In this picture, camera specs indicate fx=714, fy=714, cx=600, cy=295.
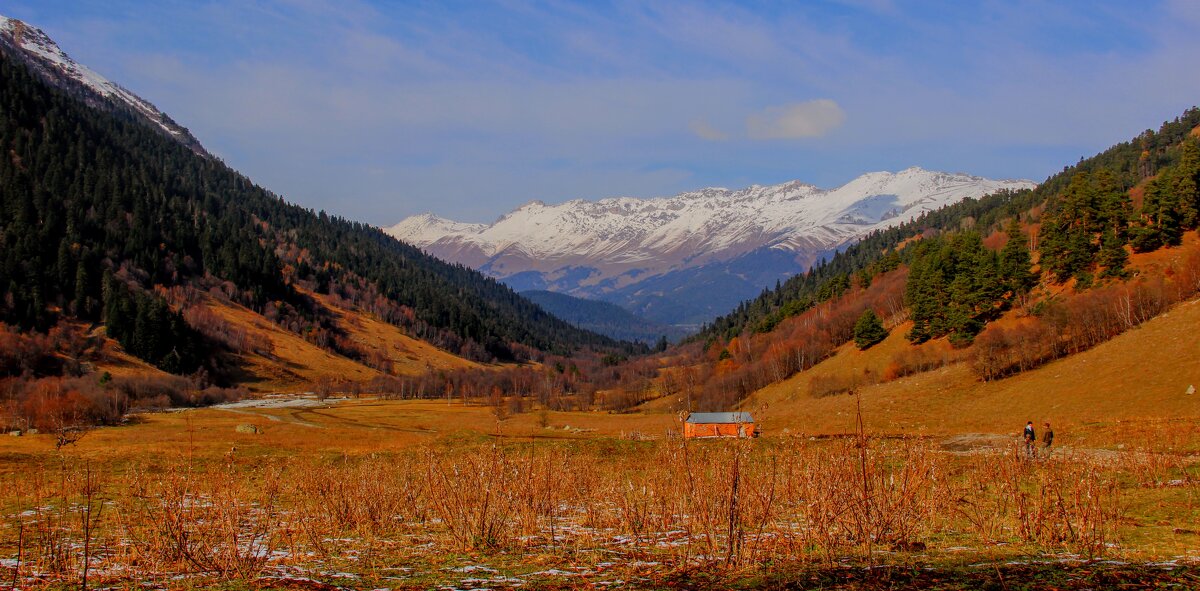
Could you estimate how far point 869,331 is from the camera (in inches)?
4139

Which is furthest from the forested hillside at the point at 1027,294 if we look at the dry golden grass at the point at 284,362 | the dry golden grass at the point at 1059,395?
the dry golden grass at the point at 284,362

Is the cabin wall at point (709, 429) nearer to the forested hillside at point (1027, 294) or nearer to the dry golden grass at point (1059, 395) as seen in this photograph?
the dry golden grass at point (1059, 395)

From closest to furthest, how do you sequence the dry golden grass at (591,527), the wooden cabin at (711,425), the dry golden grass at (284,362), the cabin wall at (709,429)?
1. the dry golden grass at (591,527)
2. the cabin wall at (709,429)
3. the wooden cabin at (711,425)
4. the dry golden grass at (284,362)

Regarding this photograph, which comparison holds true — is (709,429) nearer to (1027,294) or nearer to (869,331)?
(869,331)

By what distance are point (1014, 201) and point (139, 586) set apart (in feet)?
622

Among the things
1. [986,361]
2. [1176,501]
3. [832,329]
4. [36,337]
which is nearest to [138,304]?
[36,337]

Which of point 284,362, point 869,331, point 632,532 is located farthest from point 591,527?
point 284,362

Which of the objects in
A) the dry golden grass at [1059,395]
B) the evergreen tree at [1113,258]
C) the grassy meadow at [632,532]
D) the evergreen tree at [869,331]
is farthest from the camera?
the evergreen tree at [869,331]

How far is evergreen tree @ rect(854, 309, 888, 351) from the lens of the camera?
345ft

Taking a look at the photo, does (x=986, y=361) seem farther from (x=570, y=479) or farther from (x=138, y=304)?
(x=138, y=304)

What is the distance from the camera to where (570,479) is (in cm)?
2091

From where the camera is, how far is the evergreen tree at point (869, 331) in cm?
10512

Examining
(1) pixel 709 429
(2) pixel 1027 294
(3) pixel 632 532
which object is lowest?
Answer: (1) pixel 709 429

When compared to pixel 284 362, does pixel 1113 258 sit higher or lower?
higher
